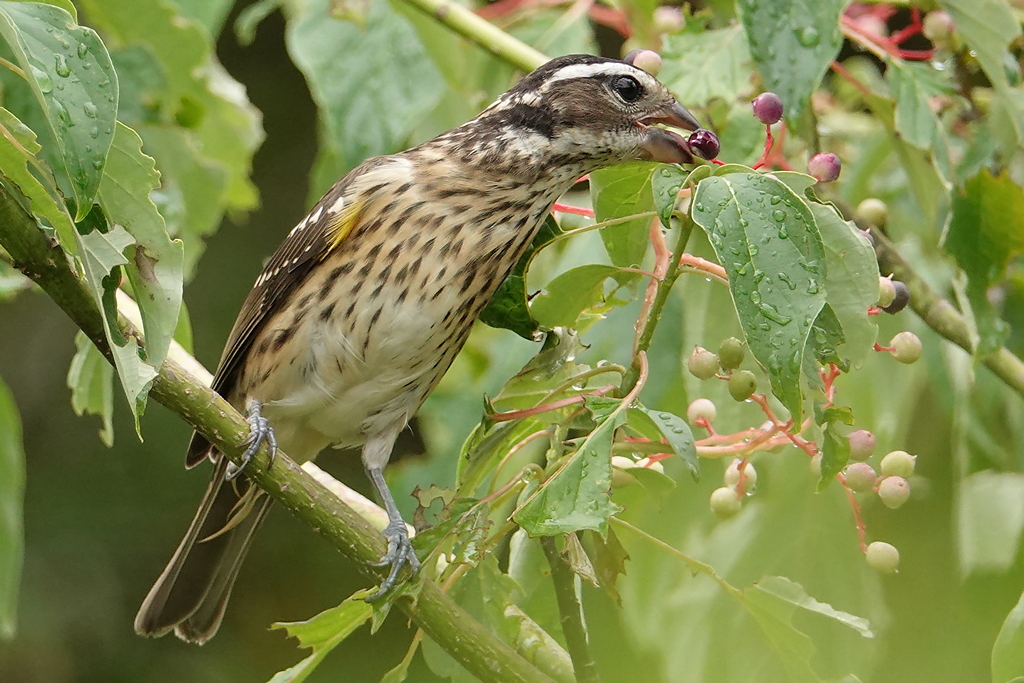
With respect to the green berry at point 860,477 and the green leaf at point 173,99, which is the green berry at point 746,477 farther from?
the green leaf at point 173,99

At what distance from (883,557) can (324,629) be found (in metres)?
0.84

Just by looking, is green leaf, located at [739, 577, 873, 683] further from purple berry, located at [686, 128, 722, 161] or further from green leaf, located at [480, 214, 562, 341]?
purple berry, located at [686, 128, 722, 161]

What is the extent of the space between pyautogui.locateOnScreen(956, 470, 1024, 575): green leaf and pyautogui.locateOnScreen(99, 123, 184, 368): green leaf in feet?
4.80

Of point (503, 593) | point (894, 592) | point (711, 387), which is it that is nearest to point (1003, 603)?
point (894, 592)

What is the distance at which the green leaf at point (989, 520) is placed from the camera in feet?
7.73

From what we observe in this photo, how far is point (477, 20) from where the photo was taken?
2783 mm

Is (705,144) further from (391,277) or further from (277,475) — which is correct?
(391,277)

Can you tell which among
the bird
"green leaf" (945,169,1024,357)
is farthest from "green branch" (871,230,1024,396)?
the bird

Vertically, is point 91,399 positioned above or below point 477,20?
below

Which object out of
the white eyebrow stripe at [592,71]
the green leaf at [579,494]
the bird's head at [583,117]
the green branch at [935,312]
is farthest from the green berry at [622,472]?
the white eyebrow stripe at [592,71]

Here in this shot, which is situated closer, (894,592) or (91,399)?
(894,592)

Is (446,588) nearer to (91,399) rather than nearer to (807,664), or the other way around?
(807,664)

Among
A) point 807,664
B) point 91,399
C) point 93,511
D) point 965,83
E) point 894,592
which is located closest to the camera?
point 807,664

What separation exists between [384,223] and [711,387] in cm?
77
